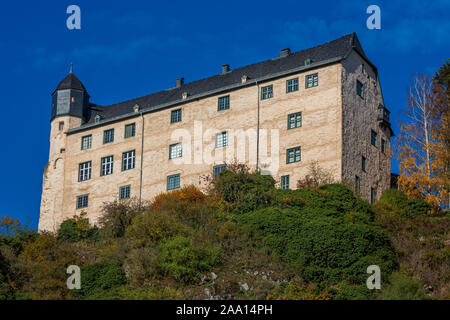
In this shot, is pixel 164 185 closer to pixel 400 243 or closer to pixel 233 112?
pixel 233 112

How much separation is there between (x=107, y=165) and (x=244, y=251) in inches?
830

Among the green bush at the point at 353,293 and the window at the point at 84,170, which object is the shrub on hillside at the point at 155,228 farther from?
the window at the point at 84,170

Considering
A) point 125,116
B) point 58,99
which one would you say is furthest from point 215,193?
point 58,99

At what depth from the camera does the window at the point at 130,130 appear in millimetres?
53094

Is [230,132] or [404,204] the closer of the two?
[404,204]

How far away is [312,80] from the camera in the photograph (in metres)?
46.6

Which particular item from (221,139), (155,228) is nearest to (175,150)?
(221,139)

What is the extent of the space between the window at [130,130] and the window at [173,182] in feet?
16.1

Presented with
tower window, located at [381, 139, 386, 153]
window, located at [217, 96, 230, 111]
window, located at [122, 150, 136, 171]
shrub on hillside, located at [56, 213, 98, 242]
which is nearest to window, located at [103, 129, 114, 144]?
window, located at [122, 150, 136, 171]

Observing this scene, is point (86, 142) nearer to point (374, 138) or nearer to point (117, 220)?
point (117, 220)

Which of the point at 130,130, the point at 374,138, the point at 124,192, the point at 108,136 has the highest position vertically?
the point at 130,130

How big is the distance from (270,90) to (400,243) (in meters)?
15.2

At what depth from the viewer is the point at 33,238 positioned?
3872 cm

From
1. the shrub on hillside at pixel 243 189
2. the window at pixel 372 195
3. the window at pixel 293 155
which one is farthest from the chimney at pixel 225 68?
the window at pixel 372 195
